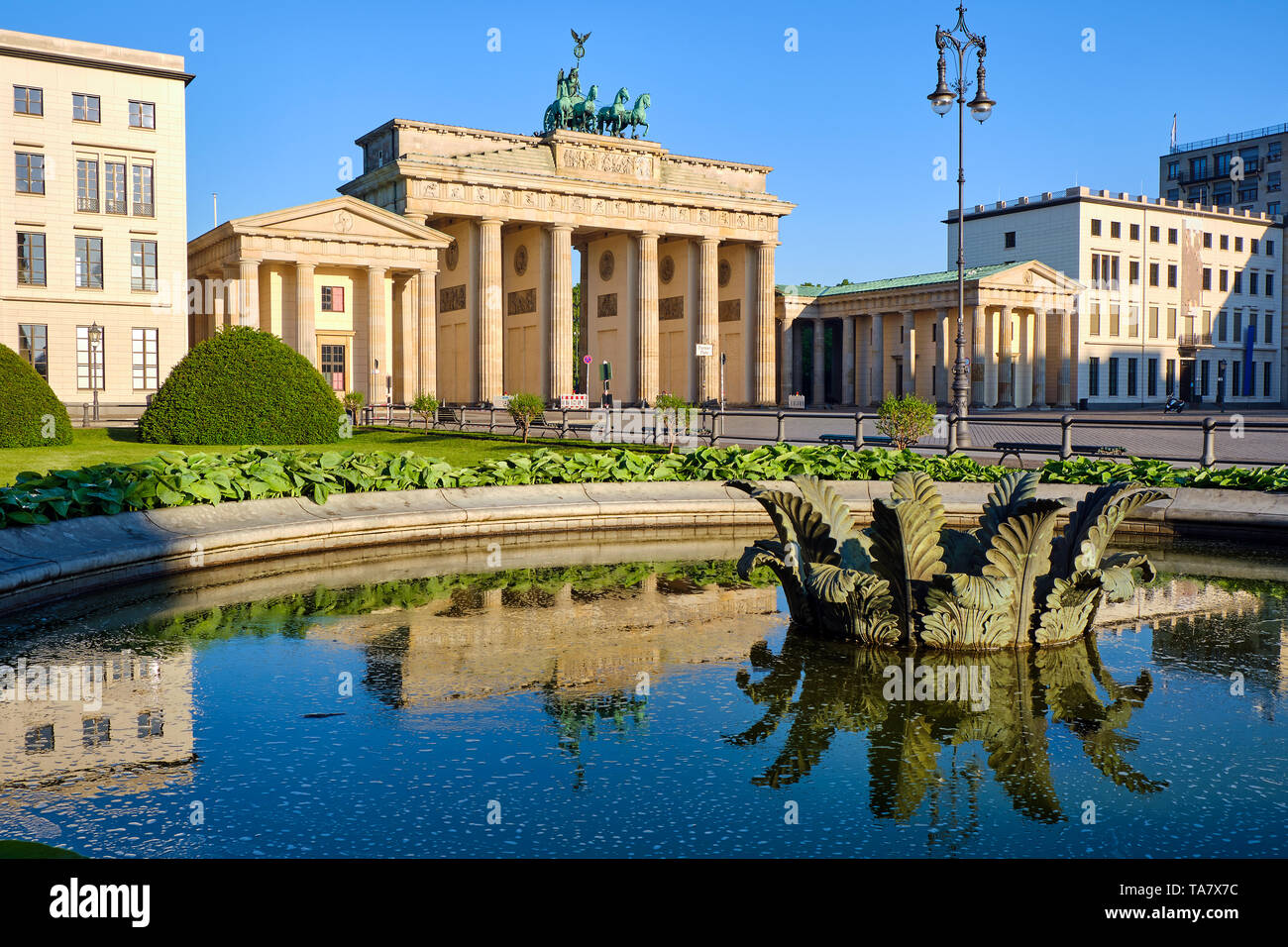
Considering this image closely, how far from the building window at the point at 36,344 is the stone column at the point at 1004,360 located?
180 ft

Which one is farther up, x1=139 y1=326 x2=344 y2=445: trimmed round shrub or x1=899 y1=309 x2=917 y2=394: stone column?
x1=899 y1=309 x2=917 y2=394: stone column

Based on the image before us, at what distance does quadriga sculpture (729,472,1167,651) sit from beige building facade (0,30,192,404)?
146ft

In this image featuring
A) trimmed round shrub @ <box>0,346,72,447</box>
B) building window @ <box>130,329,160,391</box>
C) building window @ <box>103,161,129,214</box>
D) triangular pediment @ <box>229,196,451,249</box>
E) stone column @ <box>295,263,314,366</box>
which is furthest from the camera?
stone column @ <box>295,263,314,366</box>

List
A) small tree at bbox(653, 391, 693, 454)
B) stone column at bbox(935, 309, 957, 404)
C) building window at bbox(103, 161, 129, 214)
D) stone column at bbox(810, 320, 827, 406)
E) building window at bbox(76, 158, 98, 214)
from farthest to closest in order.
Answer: stone column at bbox(810, 320, 827, 406) → stone column at bbox(935, 309, 957, 404) → building window at bbox(103, 161, 129, 214) → building window at bbox(76, 158, 98, 214) → small tree at bbox(653, 391, 693, 454)

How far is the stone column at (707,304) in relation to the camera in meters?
71.8

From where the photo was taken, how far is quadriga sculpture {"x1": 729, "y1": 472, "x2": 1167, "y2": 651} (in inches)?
313

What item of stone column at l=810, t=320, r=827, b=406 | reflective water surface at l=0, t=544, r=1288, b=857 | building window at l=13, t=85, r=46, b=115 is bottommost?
reflective water surface at l=0, t=544, r=1288, b=857

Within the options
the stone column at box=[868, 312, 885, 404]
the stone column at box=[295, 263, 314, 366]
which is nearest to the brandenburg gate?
the stone column at box=[295, 263, 314, 366]

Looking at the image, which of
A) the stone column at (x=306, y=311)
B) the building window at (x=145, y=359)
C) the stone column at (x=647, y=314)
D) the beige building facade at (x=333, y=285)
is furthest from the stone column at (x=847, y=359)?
the building window at (x=145, y=359)

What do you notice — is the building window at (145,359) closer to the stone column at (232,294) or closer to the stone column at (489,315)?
the stone column at (232,294)

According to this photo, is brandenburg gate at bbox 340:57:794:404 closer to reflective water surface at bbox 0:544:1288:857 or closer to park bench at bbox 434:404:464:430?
park bench at bbox 434:404:464:430

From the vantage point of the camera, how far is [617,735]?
20.6 feet

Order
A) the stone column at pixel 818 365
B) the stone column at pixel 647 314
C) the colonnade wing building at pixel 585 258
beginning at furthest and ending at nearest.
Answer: the stone column at pixel 818 365, the stone column at pixel 647 314, the colonnade wing building at pixel 585 258
